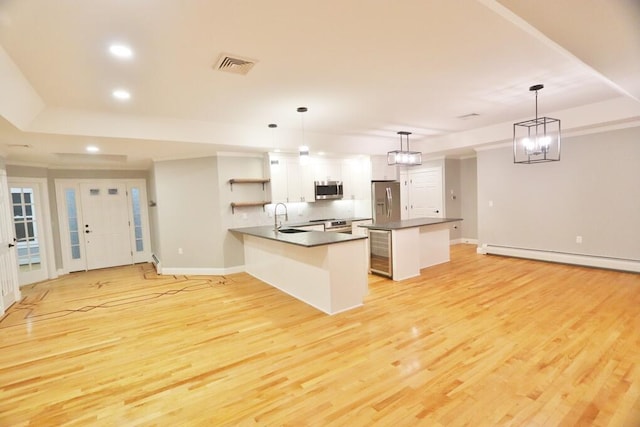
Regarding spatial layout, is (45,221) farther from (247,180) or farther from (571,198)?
(571,198)

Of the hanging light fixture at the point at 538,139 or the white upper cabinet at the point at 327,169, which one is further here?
the white upper cabinet at the point at 327,169

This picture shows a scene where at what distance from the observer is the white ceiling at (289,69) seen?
2090 millimetres

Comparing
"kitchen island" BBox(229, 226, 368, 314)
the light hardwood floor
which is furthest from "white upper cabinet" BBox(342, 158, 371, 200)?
"kitchen island" BBox(229, 226, 368, 314)

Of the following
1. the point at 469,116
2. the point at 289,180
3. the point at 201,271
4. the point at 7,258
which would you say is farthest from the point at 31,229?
the point at 469,116

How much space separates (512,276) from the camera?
201 inches

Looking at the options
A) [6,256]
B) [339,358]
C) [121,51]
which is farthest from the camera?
[6,256]

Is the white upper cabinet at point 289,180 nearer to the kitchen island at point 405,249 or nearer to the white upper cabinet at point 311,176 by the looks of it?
the white upper cabinet at point 311,176

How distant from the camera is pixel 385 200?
7613 mm

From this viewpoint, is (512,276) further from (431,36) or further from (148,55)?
(148,55)

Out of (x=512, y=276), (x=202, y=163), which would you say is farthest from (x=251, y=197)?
(x=512, y=276)

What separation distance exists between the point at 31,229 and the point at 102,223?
1.36m

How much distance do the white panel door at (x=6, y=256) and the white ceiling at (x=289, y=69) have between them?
797 millimetres

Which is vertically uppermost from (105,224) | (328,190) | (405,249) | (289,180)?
(289,180)

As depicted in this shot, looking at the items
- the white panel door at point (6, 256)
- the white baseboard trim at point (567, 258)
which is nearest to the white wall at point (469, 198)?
the white baseboard trim at point (567, 258)
